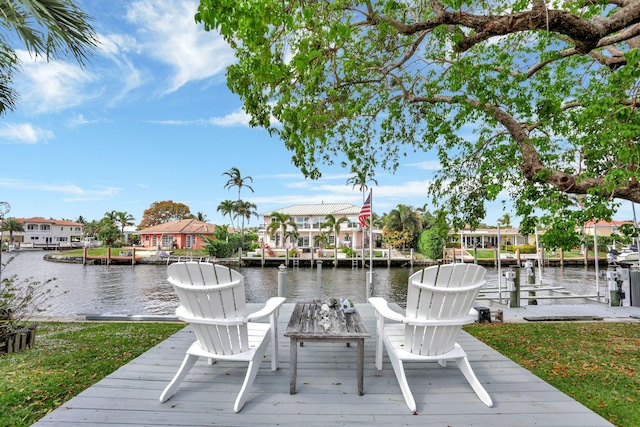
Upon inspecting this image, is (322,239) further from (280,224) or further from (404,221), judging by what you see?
(404,221)

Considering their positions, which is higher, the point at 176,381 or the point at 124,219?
the point at 124,219

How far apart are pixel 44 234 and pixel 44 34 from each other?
70.7 metres

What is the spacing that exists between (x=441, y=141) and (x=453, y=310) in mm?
5341

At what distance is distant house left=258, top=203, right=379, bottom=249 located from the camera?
3772 cm

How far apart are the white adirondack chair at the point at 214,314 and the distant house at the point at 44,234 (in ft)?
214

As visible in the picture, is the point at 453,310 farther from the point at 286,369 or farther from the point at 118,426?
the point at 118,426

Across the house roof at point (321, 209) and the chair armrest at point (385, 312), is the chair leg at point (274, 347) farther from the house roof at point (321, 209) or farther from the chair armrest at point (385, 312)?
the house roof at point (321, 209)

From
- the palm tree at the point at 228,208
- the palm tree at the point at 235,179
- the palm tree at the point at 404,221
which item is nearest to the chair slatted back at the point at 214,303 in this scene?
the palm tree at the point at 404,221

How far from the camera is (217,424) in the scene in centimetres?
212

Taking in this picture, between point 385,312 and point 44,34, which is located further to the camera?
point 44,34

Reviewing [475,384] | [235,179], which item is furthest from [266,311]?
[235,179]

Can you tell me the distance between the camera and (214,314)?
8.19ft

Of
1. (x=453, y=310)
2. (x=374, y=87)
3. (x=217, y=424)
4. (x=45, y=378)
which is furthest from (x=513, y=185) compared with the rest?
(x=45, y=378)

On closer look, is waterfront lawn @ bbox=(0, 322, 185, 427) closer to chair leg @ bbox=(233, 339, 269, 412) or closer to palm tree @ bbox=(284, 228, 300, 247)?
chair leg @ bbox=(233, 339, 269, 412)
